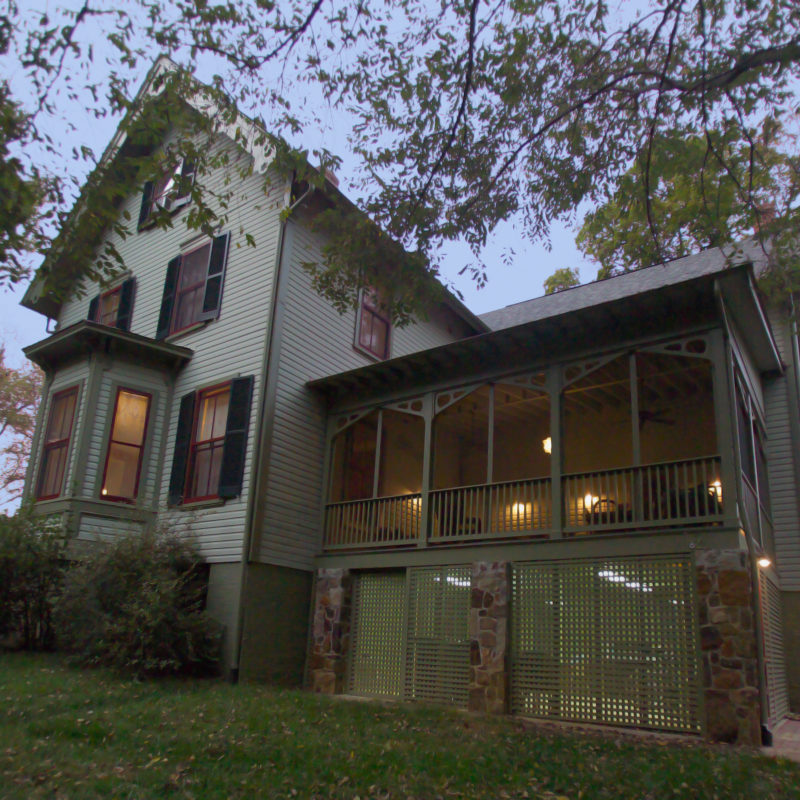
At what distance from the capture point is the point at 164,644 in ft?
31.9

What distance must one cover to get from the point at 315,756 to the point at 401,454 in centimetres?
931

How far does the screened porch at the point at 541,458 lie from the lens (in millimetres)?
9578

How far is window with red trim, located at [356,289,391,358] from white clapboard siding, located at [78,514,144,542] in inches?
202

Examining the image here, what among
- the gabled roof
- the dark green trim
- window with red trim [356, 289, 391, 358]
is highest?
the gabled roof

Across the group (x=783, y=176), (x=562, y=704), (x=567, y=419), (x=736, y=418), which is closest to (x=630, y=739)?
(x=562, y=704)

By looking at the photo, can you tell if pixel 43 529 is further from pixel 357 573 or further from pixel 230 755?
pixel 230 755

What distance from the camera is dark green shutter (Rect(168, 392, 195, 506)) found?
39.5ft

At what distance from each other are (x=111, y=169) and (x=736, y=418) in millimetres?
7444

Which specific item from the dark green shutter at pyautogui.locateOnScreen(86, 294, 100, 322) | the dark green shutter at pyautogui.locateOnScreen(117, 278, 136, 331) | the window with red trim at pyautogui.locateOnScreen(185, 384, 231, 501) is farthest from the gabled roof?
the dark green shutter at pyautogui.locateOnScreen(86, 294, 100, 322)

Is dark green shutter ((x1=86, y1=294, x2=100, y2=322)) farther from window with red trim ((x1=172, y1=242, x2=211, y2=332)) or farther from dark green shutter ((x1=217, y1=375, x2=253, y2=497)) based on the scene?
dark green shutter ((x1=217, y1=375, x2=253, y2=497))

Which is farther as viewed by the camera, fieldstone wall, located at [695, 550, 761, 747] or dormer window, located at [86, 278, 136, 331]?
dormer window, located at [86, 278, 136, 331]

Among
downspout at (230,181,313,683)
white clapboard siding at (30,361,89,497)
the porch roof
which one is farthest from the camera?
white clapboard siding at (30,361,89,497)

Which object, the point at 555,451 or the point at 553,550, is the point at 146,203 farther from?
the point at 553,550

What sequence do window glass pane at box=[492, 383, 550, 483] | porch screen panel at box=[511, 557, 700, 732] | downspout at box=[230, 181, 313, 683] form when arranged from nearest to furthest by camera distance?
1. porch screen panel at box=[511, 557, 700, 732]
2. downspout at box=[230, 181, 313, 683]
3. window glass pane at box=[492, 383, 550, 483]
